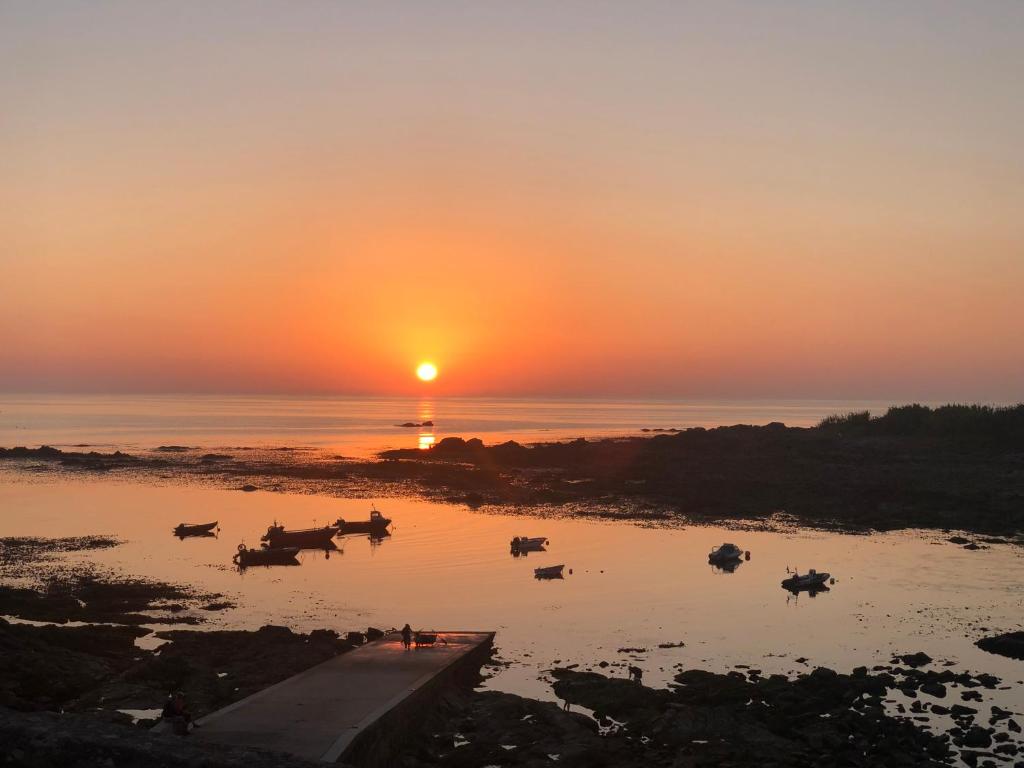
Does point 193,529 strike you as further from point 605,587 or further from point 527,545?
point 605,587

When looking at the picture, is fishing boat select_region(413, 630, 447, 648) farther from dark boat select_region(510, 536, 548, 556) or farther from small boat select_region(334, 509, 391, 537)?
small boat select_region(334, 509, 391, 537)

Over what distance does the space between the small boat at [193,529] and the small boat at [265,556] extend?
21.8 ft

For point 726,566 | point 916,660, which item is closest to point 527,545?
point 726,566

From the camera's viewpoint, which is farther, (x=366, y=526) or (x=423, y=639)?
(x=366, y=526)

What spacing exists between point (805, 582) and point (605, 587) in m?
8.73

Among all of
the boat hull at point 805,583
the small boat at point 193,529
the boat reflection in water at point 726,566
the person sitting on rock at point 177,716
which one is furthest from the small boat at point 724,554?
the person sitting on rock at point 177,716

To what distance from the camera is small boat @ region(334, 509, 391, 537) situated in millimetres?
55844

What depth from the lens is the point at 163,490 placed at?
74.2m

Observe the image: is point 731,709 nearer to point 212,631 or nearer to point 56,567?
point 212,631

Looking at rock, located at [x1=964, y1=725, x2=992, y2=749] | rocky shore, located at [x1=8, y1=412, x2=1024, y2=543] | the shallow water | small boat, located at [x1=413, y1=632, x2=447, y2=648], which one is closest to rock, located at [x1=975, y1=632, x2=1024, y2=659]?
the shallow water

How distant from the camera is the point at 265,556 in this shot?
156 ft

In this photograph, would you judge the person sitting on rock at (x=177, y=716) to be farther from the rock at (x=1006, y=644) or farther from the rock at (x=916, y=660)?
the rock at (x=1006, y=644)

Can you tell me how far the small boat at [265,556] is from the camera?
154 feet

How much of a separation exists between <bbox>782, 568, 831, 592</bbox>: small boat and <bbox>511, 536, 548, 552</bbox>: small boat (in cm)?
1378
